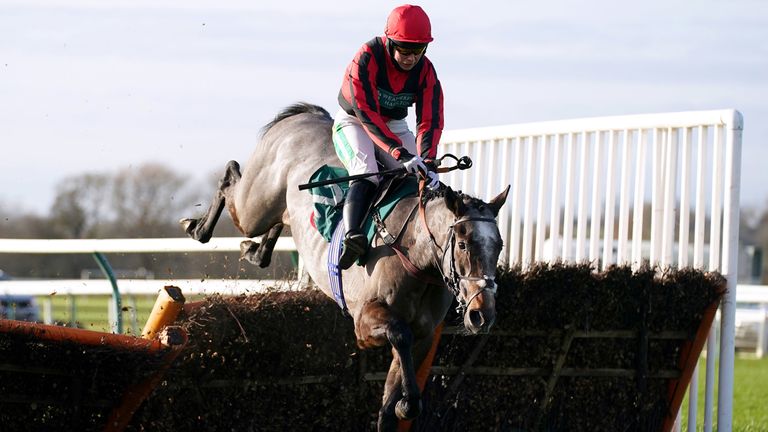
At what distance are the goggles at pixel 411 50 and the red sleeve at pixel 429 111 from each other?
340mm

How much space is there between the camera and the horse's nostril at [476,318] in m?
5.14

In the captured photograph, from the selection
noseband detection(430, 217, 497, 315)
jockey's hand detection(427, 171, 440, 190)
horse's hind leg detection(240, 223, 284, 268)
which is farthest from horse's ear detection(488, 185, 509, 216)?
horse's hind leg detection(240, 223, 284, 268)

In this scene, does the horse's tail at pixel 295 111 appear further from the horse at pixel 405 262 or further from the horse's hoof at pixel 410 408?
the horse's hoof at pixel 410 408

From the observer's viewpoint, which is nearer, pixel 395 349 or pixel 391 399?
pixel 395 349

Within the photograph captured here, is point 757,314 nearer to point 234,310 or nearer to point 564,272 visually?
point 564,272

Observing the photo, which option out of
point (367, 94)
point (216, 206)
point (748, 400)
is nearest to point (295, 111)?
point (216, 206)

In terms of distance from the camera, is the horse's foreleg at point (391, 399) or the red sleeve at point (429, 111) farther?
the red sleeve at point (429, 111)

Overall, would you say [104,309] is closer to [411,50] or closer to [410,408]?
[411,50]

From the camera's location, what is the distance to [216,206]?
27.7 ft

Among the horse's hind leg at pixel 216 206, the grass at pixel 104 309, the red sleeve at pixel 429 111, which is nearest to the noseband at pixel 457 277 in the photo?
the red sleeve at pixel 429 111

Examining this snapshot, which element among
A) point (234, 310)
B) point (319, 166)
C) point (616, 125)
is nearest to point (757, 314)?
point (616, 125)

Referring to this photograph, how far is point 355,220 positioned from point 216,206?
2.63m

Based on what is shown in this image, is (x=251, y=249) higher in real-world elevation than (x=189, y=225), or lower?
lower

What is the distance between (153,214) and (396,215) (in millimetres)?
25225
